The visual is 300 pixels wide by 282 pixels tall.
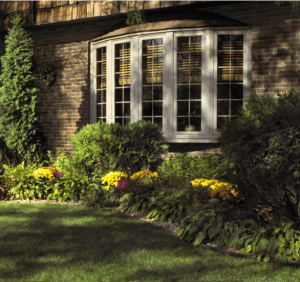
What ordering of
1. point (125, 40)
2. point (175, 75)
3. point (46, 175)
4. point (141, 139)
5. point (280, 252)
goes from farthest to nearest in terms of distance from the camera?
point (125, 40)
point (175, 75)
point (141, 139)
point (46, 175)
point (280, 252)

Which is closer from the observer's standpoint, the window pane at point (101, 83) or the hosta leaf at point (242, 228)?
the hosta leaf at point (242, 228)

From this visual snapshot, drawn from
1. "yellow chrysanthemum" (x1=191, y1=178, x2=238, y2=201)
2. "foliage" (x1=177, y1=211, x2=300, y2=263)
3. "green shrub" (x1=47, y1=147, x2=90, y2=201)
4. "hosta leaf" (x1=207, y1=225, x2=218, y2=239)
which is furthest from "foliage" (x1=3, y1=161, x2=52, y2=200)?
"hosta leaf" (x1=207, y1=225, x2=218, y2=239)

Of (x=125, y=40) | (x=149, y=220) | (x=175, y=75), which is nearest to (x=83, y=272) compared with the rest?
(x=149, y=220)

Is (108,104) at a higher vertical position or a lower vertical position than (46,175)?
higher

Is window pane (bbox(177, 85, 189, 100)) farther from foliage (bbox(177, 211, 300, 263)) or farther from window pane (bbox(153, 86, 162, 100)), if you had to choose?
foliage (bbox(177, 211, 300, 263))

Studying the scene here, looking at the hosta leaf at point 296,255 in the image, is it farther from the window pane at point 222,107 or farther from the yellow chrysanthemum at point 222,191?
the window pane at point 222,107

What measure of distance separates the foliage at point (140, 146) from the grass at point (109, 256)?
201 cm

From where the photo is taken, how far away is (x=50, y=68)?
30.4 feet

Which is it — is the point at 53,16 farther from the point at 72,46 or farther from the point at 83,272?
the point at 83,272

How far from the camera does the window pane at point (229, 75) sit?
7.37 meters

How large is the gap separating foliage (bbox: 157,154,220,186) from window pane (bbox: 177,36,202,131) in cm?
88

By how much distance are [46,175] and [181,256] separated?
3635mm

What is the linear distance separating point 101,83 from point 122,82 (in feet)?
2.60

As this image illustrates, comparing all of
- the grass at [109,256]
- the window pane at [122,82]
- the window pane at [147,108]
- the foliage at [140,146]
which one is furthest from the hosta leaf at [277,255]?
the window pane at [122,82]
